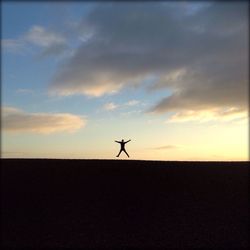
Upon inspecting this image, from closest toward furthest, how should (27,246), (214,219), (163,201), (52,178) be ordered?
(27,246) < (214,219) < (163,201) < (52,178)

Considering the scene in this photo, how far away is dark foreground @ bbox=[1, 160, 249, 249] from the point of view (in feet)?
65.5

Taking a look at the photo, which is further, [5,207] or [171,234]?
[5,207]

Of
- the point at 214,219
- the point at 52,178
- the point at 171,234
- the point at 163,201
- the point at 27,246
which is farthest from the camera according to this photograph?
the point at 52,178

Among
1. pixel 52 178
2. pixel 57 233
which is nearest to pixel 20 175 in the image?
pixel 52 178

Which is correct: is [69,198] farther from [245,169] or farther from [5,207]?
[245,169]

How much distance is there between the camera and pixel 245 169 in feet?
92.8

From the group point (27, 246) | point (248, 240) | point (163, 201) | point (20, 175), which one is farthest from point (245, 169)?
point (27, 246)

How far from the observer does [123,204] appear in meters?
23.4

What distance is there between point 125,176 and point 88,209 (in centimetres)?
436

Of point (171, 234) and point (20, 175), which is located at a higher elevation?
point (20, 175)

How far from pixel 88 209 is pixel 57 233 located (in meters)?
2.64

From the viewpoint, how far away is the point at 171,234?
20250 mm

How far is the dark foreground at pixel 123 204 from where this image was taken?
20.0m

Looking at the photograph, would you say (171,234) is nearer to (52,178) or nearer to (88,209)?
(88,209)
